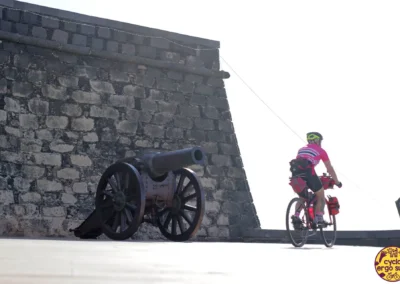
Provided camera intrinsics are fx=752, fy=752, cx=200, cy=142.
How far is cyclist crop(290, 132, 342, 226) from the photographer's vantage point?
27.4 feet

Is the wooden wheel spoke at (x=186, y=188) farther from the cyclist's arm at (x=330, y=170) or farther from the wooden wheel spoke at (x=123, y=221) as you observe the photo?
the cyclist's arm at (x=330, y=170)

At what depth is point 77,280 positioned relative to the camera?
107 inches

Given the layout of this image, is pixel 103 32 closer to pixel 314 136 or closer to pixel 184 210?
pixel 184 210

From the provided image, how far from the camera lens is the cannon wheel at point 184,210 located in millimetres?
8388

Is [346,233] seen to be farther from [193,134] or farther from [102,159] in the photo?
[102,159]

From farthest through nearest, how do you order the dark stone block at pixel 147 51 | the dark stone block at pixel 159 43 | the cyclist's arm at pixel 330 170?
the dark stone block at pixel 159 43 < the dark stone block at pixel 147 51 < the cyclist's arm at pixel 330 170

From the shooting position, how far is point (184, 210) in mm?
8727

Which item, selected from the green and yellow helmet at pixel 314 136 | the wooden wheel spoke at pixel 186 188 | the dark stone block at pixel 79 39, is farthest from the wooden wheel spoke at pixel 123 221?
the dark stone block at pixel 79 39

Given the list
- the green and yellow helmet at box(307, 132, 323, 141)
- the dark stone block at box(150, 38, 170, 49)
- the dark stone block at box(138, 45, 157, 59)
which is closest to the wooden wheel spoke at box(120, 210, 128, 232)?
the green and yellow helmet at box(307, 132, 323, 141)

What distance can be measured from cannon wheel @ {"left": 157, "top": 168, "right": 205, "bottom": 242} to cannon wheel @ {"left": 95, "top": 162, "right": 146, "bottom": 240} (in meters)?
0.54

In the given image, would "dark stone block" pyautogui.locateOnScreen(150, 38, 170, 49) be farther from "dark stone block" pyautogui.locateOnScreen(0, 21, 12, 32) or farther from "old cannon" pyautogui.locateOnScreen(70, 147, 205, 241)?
"old cannon" pyautogui.locateOnScreen(70, 147, 205, 241)

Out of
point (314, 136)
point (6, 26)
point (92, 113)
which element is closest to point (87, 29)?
point (6, 26)

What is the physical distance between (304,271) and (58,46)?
751 cm

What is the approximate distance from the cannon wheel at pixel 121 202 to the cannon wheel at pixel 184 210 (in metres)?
0.54
